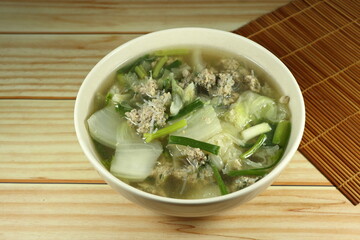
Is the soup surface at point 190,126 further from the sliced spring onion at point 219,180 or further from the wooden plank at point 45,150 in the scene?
the wooden plank at point 45,150

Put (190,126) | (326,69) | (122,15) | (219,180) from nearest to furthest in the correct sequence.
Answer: (219,180), (190,126), (326,69), (122,15)

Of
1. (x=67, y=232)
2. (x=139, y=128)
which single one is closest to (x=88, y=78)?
(x=139, y=128)

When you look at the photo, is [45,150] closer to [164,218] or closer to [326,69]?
[164,218]

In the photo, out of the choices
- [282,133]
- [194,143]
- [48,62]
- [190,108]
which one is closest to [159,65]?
[190,108]

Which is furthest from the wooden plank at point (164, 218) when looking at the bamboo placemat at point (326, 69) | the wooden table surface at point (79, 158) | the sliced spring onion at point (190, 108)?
the sliced spring onion at point (190, 108)

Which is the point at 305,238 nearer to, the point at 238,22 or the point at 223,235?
the point at 223,235

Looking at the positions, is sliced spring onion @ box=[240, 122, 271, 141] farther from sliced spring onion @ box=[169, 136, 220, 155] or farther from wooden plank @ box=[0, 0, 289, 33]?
wooden plank @ box=[0, 0, 289, 33]
